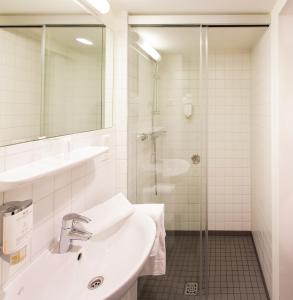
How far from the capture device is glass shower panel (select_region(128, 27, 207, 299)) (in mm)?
2189

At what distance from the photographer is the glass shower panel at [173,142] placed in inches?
86.2

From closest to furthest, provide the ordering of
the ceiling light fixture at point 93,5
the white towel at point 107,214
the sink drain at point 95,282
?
the sink drain at point 95,282 < the white towel at point 107,214 < the ceiling light fixture at point 93,5

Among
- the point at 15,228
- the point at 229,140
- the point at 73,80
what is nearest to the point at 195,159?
the point at 229,140

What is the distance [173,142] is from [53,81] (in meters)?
1.28

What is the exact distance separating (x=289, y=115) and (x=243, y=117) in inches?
51.3

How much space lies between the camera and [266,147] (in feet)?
7.59

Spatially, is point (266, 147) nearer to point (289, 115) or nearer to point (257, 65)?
point (289, 115)

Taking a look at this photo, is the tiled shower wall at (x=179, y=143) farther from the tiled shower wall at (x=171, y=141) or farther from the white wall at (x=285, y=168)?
the white wall at (x=285, y=168)

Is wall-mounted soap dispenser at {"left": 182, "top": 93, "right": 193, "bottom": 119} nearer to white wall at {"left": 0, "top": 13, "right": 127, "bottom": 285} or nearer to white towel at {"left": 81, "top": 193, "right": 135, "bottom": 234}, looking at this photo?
white wall at {"left": 0, "top": 13, "right": 127, "bottom": 285}

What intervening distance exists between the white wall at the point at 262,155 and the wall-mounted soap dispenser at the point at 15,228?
73.9 inches

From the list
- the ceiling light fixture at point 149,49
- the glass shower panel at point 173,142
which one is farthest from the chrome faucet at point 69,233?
the ceiling light fixture at point 149,49

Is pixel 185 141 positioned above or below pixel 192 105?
below

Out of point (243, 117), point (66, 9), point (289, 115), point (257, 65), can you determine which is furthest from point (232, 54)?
point (66, 9)

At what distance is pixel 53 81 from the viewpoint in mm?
1282
